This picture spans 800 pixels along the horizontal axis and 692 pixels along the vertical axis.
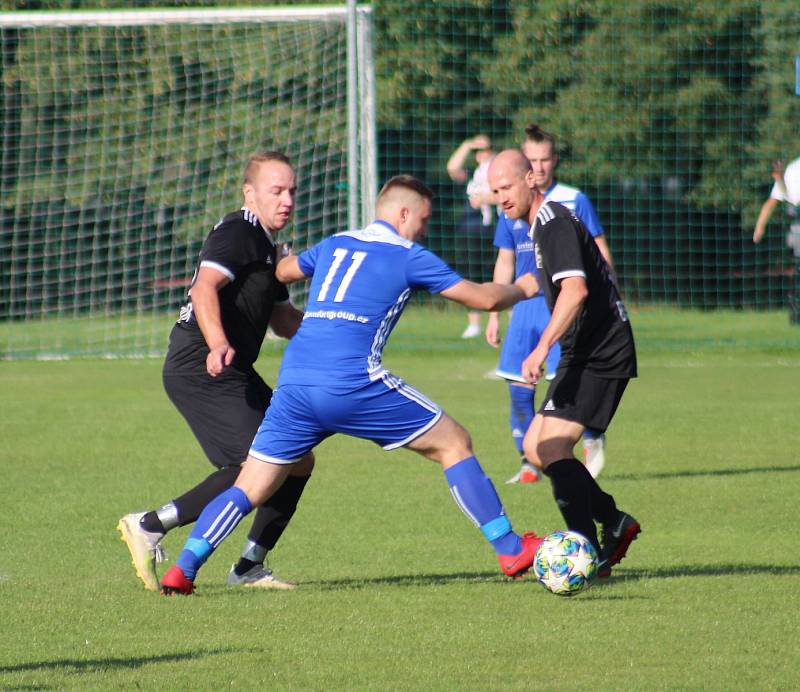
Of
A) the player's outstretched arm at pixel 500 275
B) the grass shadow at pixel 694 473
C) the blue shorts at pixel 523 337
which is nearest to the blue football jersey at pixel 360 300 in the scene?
the player's outstretched arm at pixel 500 275

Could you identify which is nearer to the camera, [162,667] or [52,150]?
[162,667]

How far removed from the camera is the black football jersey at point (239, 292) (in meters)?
6.51

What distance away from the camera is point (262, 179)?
6.62 meters

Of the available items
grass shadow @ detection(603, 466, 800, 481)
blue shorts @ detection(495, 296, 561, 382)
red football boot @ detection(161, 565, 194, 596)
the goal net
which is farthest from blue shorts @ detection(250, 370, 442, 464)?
the goal net

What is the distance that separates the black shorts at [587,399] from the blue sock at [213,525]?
5.25 feet

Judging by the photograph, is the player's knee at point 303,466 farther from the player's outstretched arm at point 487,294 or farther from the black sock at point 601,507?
the black sock at point 601,507

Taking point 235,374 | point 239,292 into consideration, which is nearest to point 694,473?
point 235,374

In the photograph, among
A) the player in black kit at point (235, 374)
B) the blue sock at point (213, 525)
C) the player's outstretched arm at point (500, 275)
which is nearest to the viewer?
the blue sock at point (213, 525)

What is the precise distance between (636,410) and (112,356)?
8060mm

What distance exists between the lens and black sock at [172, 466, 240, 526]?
6543mm

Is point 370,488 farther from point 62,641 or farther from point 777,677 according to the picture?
point 777,677

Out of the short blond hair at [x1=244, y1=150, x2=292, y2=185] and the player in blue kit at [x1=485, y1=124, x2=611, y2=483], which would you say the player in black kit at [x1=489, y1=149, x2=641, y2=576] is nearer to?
the short blond hair at [x1=244, y1=150, x2=292, y2=185]

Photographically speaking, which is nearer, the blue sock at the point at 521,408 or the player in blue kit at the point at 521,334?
the player in blue kit at the point at 521,334

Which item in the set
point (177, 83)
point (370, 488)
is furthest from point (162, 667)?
point (177, 83)
